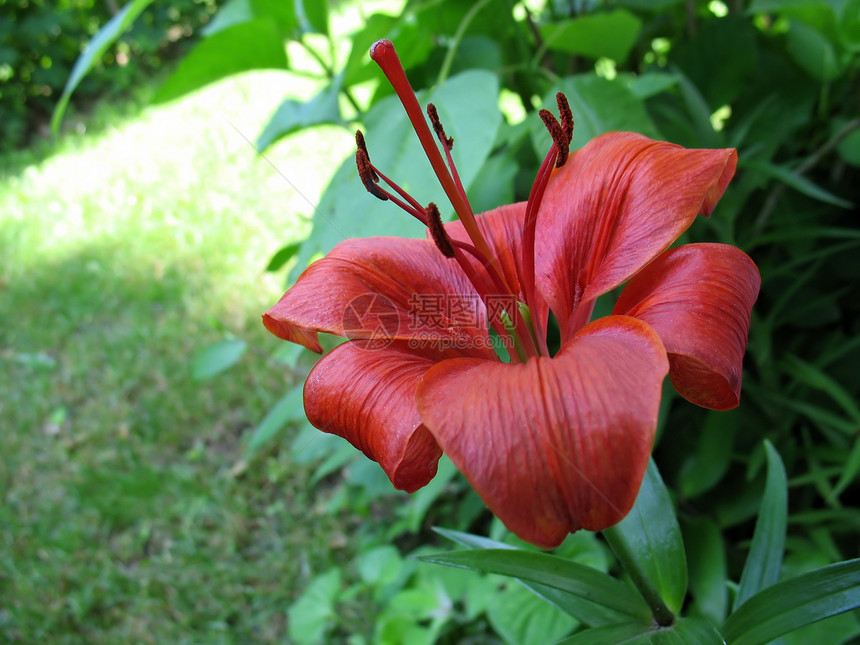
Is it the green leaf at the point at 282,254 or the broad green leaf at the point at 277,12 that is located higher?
the broad green leaf at the point at 277,12

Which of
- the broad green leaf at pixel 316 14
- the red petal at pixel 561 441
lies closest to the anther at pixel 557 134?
the red petal at pixel 561 441

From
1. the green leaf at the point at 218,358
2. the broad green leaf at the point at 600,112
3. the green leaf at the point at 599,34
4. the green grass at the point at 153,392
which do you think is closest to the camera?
the broad green leaf at the point at 600,112

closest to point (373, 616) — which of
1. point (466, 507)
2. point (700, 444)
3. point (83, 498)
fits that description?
point (466, 507)

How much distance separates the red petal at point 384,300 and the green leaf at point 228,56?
65 centimetres

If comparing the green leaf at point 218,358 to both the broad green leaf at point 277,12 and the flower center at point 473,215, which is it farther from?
the flower center at point 473,215

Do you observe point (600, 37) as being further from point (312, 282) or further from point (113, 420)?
point (113, 420)

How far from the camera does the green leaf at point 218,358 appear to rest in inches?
65.5

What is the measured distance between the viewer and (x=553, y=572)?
2.40 ft

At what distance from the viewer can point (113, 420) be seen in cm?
240

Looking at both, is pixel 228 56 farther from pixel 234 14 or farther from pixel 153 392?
pixel 153 392

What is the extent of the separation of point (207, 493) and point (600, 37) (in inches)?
64.8

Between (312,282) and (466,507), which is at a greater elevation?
(312,282)

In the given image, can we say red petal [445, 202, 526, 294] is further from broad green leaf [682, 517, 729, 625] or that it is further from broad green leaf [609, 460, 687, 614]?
broad green leaf [682, 517, 729, 625]

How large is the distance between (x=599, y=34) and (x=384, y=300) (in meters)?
0.68
